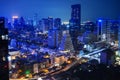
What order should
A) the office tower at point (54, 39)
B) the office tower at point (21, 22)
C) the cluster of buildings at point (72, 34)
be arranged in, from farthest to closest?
1. the office tower at point (21, 22)
2. the office tower at point (54, 39)
3. the cluster of buildings at point (72, 34)

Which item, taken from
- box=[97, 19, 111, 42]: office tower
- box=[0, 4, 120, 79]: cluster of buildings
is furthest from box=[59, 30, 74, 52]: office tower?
box=[97, 19, 111, 42]: office tower

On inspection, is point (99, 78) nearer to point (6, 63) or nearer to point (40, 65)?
point (40, 65)

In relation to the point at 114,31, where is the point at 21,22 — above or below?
above

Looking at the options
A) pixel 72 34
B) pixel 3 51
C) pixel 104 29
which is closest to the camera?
pixel 3 51

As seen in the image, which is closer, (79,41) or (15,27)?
(79,41)

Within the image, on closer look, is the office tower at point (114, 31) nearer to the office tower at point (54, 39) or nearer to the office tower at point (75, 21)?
the office tower at point (75, 21)

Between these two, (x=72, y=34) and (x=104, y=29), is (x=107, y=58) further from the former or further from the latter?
(x=104, y=29)

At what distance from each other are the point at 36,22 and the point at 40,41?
5.05 meters

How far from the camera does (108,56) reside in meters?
6.97

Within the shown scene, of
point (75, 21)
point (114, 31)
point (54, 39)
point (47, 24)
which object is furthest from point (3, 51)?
point (47, 24)

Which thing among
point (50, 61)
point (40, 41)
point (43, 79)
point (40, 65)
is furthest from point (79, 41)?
point (43, 79)

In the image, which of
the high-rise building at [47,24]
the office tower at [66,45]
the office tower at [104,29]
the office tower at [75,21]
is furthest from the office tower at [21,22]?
the office tower at [104,29]

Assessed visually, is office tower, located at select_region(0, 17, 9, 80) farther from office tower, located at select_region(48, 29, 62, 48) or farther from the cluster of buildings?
office tower, located at select_region(48, 29, 62, 48)

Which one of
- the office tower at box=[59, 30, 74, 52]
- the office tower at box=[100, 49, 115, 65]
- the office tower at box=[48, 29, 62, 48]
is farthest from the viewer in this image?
the office tower at box=[48, 29, 62, 48]
